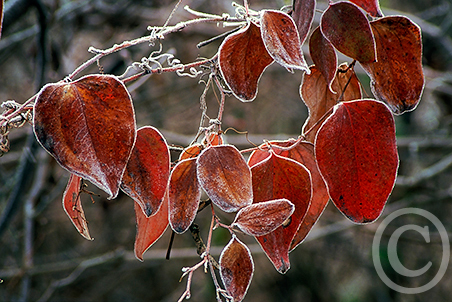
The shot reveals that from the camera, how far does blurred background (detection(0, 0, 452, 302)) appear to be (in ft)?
3.85

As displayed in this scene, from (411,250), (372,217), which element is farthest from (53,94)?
(411,250)

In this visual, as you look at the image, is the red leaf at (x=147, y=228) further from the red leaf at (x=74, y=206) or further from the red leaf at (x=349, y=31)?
the red leaf at (x=349, y=31)

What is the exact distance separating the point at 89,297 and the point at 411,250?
141 cm

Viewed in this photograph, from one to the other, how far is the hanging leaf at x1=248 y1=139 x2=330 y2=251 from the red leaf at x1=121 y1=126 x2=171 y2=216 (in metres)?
0.07

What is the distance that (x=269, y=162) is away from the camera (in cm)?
25

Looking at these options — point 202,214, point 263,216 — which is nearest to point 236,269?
point 263,216

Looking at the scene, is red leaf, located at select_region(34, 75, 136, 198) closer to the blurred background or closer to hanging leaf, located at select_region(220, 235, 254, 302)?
hanging leaf, located at select_region(220, 235, 254, 302)

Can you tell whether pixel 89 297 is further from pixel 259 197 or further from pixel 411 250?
pixel 259 197

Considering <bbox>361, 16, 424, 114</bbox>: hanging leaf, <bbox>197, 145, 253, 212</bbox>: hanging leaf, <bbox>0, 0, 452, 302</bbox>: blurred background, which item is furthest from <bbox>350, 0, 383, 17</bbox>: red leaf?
<bbox>0, 0, 452, 302</bbox>: blurred background

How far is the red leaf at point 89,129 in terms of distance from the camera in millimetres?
195

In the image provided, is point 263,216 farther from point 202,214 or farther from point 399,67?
point 202,214

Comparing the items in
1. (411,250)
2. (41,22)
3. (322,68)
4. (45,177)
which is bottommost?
(411,250)

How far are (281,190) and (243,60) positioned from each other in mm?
82

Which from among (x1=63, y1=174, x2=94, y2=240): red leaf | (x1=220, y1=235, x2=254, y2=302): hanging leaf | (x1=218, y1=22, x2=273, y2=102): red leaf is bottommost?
(x1=220, y1=235, x2=254, y2=302): hanging leaf
